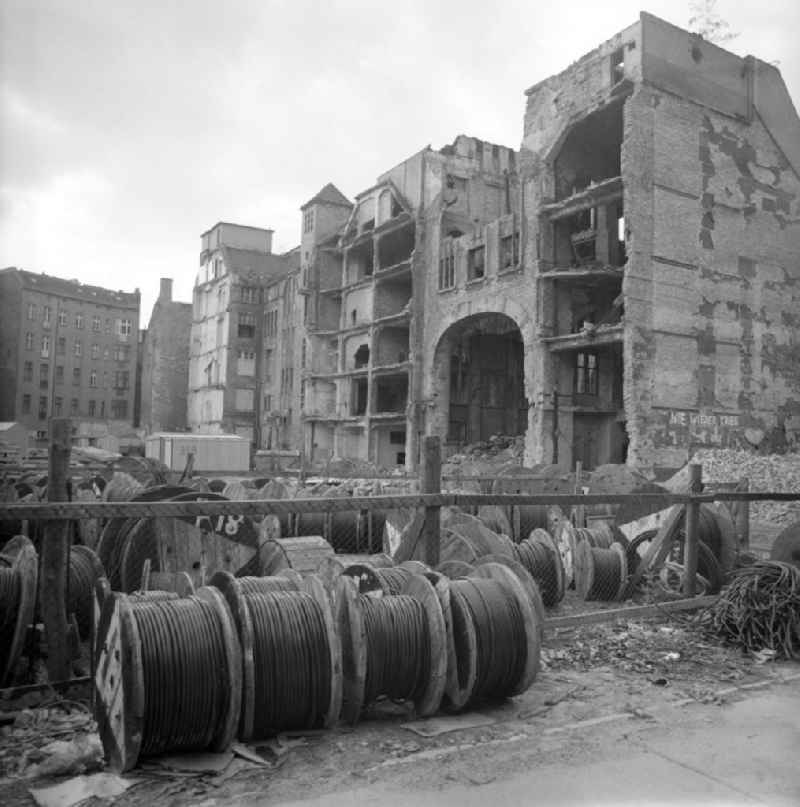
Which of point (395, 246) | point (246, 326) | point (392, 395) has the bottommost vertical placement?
point (392, 395)

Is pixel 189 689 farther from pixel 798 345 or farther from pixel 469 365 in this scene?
pixel 469 365

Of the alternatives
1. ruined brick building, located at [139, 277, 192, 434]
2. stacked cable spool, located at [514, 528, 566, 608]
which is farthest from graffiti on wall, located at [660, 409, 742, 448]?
ruined brick building, located at [139, 277, 192, 434]

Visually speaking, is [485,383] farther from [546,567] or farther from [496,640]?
[496,640]

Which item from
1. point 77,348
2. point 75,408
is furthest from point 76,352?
point 75,408

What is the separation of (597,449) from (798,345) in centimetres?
998

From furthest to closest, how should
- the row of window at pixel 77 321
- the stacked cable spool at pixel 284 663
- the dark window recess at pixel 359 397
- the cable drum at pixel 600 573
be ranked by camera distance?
1. the row of window at pixel 77 321
2. the dark window recess at pixel 359 397
3. the cable drum at pixel 600 573
4. the stacked cable spool at pixel 284 663

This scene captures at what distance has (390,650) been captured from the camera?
176 inches

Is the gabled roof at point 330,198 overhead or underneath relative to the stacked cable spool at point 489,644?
overhead

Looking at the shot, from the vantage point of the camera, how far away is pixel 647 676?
5602mm

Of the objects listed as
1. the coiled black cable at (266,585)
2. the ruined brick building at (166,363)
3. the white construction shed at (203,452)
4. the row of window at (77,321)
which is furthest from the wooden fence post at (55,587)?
the ruined brick building at (166,363)

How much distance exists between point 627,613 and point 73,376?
72.9 m

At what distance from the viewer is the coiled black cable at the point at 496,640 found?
462cm

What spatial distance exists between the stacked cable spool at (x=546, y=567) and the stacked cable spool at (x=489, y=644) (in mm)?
3026

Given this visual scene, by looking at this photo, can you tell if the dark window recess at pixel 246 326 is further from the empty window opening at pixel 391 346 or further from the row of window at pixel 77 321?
the empty window opening at pixel 391 346
